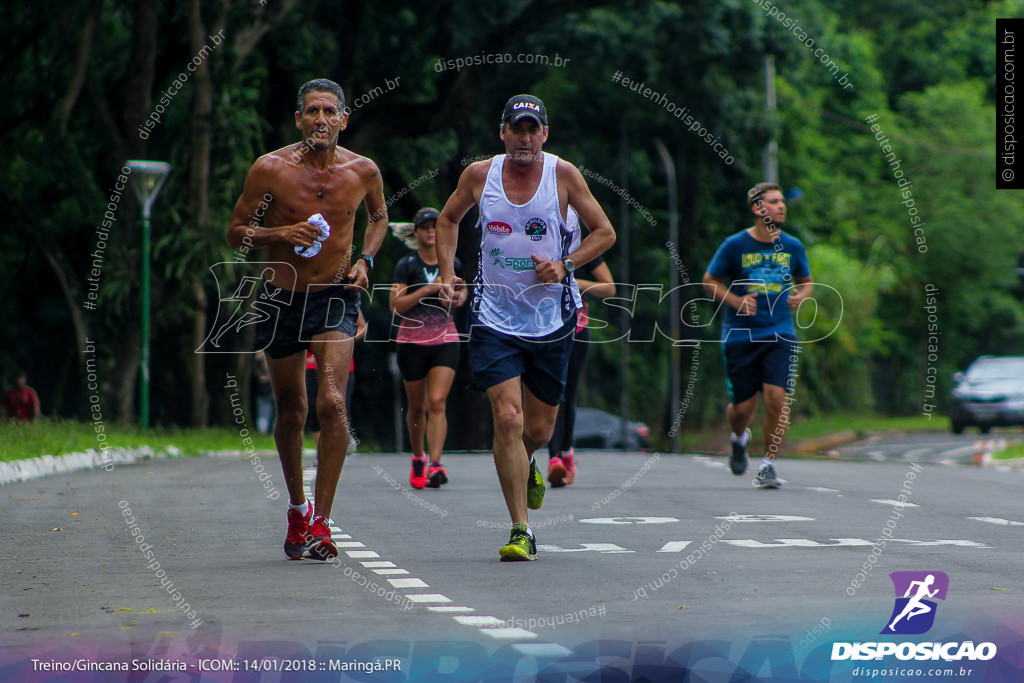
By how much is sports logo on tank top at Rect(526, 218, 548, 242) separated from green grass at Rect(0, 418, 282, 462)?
6937 millimetres

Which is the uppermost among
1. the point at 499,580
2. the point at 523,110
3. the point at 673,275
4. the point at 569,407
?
the point at 523,110

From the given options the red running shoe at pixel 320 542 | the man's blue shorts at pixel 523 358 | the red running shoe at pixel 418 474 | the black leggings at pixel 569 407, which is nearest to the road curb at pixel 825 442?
the black leggings at pixel 569 407

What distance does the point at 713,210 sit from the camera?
33938 millimetres

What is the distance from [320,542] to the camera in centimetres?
700

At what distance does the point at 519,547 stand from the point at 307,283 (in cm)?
160

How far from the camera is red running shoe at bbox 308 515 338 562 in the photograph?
7.01 meters

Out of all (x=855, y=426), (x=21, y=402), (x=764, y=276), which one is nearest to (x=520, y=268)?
(x=764, y=276)

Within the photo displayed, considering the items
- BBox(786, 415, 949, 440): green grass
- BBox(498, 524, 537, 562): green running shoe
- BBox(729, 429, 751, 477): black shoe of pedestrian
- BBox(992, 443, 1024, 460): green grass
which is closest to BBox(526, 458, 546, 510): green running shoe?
BBox(498, 524, 537, 562): green running shoe

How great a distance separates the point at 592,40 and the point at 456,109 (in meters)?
3.83

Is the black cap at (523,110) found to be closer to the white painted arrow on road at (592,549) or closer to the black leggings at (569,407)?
the white painted arrow on road at (592,549)

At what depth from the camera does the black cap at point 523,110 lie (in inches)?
289

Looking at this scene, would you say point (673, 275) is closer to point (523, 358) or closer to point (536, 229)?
point (523, 358)

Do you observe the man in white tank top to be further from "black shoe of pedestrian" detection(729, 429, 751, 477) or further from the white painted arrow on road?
"black shoe of pedestrian" detection(729, 429, 751, 477)

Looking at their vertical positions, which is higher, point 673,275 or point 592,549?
point 673,275
